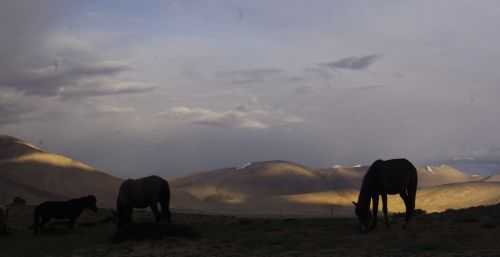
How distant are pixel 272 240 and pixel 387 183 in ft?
16.4

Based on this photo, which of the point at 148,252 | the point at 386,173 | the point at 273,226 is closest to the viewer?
the point at 148,252

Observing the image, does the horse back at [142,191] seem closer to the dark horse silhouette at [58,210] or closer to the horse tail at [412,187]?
the dark horse silhouette at [58,210]

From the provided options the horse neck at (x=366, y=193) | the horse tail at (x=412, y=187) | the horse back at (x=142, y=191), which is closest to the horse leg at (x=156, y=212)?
the horse back at (x=142, y=191)

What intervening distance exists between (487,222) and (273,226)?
26.7 ft

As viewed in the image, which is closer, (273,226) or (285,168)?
(273,226)

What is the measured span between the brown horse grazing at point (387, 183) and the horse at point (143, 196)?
7.77 m

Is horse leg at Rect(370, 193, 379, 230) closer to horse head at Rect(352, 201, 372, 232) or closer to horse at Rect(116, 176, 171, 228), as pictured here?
horse head at Rect(352, 201, 372, 232)

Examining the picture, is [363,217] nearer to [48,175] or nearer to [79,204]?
[79,204]

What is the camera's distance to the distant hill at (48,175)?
10057cm

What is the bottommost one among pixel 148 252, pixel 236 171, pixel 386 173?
pixel 148 252

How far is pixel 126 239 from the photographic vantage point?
22141mm

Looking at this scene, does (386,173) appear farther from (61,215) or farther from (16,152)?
(16,152)

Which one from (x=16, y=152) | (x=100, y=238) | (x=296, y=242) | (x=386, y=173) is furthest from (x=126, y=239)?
(x=16, y=152)

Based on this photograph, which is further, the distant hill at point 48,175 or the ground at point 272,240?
the distant hill at point 48,175
